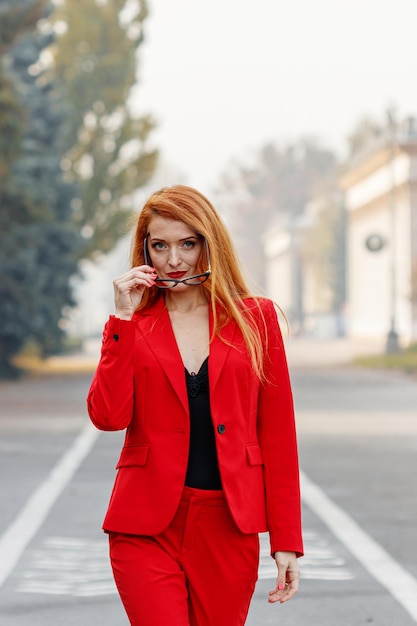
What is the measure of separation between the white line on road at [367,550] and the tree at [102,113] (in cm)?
3580

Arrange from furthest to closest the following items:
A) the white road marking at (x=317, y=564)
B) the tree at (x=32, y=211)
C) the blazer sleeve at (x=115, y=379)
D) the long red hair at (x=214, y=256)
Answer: the tree at (x=32, y=211), the white road marking at (x=317, y=564), the long red hair at (x=214, y=256), the blazer sleeve at (x=115, y=379)

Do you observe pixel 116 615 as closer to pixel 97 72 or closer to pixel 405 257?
pixel 97 72

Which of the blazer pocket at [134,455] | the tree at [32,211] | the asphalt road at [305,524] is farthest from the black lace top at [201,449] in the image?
the tree at [32,211]

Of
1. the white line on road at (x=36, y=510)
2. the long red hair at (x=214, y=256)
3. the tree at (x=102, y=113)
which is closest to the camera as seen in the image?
the long red hair at (x=214, y=256)

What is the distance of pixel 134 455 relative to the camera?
429 cm

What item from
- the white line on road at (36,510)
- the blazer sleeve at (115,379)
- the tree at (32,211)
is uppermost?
the tree at (32,211)

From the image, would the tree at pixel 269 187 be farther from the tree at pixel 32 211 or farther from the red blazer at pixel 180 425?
the red blazer at pixel 180 425

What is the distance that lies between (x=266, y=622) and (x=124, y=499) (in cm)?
307

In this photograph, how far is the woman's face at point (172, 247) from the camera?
4.33 m

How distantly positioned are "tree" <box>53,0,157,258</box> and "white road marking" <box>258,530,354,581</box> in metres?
38.2

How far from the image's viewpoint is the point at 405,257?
239 ft

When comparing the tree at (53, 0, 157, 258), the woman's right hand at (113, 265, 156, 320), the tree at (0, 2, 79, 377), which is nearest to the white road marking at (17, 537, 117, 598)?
the woman's right hand at (113, 265, 156, 320)

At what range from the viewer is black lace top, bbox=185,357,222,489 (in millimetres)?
4250

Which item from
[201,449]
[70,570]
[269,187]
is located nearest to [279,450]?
[201,449]
